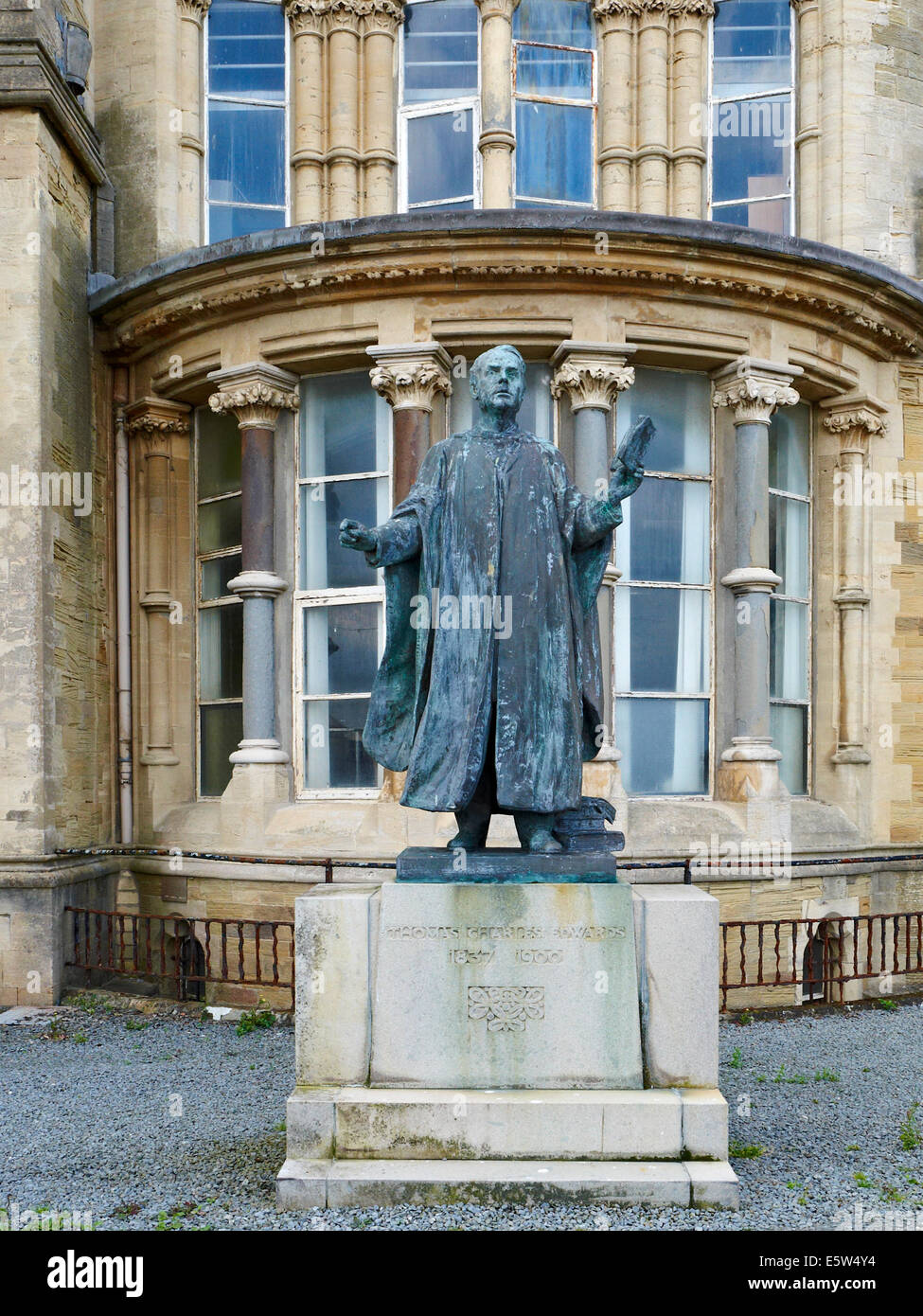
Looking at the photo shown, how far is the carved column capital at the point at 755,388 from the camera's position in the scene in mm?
9164

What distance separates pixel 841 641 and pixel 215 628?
5.62 metres

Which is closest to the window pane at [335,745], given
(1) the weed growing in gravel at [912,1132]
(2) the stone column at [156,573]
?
(2) the stone column at [156,573]

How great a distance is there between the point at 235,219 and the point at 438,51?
92.9 inches

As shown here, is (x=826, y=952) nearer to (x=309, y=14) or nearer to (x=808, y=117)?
(x=808, y=117)

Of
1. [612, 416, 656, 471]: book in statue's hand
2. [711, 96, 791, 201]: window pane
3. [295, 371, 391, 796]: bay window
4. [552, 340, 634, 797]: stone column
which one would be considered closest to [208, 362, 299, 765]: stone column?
[295, 371, 391, 796]: bay window

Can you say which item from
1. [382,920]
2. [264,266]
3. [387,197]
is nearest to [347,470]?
[264,266]

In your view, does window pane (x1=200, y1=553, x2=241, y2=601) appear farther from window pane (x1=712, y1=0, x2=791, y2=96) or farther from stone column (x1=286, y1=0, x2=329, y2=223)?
window pane (x1=712, y1=0, x2=791, y2=96)

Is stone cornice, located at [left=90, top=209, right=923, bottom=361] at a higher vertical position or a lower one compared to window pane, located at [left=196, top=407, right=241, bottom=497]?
higher

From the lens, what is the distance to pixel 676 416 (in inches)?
379

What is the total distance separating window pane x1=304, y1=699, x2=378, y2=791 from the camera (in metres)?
9.44

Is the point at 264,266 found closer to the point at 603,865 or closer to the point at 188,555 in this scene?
the point at 188,555

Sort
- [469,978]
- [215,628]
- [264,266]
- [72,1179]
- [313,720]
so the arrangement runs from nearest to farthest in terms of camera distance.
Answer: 1. [469,978]
2. [72,1179]
3. [264,266]
4. [313,720]
5. [215,628]

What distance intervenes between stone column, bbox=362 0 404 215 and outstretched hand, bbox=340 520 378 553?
22.1 feet

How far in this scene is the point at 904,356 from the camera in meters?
10.2
